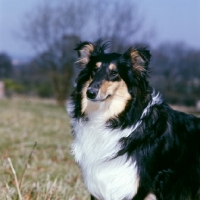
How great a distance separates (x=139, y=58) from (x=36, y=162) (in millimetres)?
3979

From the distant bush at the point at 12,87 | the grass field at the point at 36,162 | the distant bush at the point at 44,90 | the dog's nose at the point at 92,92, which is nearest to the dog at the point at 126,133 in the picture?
the dog's nose at the point at 92,92

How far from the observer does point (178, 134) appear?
4414 mm

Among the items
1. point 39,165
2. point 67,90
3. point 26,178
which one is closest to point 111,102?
point 26,178

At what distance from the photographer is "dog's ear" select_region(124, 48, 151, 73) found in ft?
14.0

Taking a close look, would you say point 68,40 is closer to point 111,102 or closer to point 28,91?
point 28,91

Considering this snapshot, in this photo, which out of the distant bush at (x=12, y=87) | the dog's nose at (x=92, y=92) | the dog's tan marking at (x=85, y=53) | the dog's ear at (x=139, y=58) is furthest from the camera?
the distant bush at (x=12, y=87)

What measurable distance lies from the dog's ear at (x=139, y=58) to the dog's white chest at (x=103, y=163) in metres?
0.65

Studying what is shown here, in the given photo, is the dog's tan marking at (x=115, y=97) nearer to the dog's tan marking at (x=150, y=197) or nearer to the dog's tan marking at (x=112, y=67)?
the dog's tan marking at (x=112, y=67)

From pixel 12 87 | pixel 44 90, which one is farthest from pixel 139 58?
pixel 44 90

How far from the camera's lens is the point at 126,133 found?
421 centimetres

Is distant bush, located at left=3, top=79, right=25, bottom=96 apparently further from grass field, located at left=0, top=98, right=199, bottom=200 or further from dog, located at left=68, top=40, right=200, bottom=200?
dog, located at left=68, top=40, right=200, bottom=200

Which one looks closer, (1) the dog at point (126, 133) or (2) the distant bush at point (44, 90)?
(1) the dog at point (126, 133)

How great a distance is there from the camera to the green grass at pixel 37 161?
4688 millimetres

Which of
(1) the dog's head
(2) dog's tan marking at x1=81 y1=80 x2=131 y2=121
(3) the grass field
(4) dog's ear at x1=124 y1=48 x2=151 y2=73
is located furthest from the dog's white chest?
(4) dog's ear at x1=124 y1=48 x2=151 y2=73
